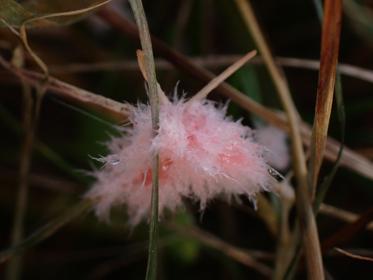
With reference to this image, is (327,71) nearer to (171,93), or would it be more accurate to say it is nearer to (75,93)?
(75,93)

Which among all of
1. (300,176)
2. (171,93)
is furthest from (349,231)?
(171,93)

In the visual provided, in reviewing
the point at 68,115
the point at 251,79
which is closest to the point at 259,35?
the point at 251,79

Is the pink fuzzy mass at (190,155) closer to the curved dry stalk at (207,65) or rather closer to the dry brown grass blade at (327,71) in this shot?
the dry brown grass blade at (327,71)

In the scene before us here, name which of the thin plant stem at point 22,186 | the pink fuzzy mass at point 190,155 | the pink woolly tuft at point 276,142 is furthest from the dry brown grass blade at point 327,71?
the thin plant stem at point 22,186

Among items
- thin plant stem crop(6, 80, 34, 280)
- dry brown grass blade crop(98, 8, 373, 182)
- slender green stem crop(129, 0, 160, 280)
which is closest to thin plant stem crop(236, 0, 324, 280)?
dry brown grass blade crop(98, 8, 373, 182)

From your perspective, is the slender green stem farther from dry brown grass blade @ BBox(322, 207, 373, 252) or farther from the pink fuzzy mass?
dry brown grass blade @ BBox(322, 207, 373, 252)

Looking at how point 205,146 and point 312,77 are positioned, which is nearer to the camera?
point 205,146

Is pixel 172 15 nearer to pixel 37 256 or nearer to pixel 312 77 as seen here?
pixel 312 77
